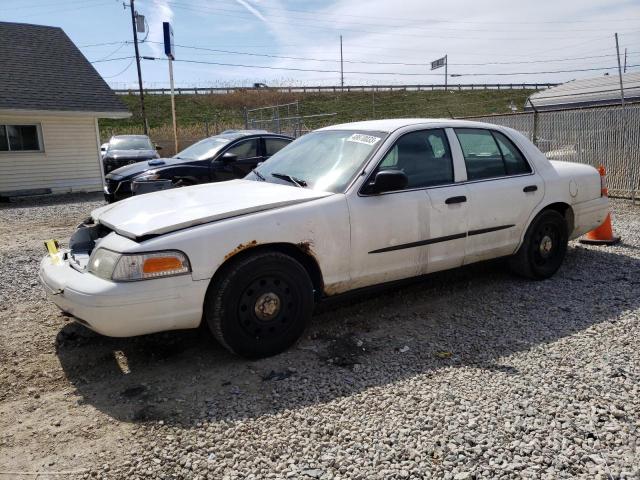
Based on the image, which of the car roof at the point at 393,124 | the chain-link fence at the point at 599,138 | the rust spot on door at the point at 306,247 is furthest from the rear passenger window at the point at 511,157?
the chain-link fence at the point at 599,138

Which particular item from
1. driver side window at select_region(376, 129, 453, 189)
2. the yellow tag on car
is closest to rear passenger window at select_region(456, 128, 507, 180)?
driver side window at select_region(376, 129, 453, 189)

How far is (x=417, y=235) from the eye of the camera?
4.09 metres

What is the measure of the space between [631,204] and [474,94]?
41.0 meters

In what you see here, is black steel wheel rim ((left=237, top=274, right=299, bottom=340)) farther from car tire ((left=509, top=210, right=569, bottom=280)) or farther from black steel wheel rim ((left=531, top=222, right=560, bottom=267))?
black steel wheel rim ((left=531, top=222, right=560, bottom=267))

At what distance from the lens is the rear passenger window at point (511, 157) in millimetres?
4836

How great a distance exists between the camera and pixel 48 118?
15.1 m

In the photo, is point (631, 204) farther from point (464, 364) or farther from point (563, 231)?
point (464, 364)

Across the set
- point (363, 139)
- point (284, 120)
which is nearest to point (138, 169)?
point (363, 139)

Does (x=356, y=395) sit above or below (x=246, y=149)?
below

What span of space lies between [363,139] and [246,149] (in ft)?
18.2

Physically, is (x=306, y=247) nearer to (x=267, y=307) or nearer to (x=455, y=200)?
(x=267, y=307)

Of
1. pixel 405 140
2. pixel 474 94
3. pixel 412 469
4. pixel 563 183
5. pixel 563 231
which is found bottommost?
pixel 412 469

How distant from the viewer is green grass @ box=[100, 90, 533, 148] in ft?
130

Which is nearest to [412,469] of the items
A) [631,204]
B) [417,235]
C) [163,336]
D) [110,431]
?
[110,431]
